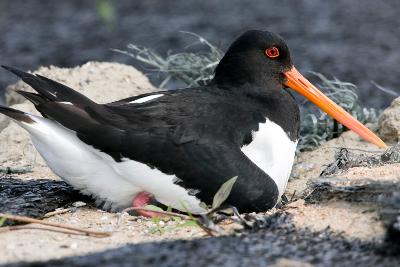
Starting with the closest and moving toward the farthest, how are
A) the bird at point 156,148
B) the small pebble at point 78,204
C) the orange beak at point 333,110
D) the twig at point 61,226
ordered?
the twig at point 61,226, the bird at point 156,148, the small pebble at point 78,204, the orange beak at point 333,110

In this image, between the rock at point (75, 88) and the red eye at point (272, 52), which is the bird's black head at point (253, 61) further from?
the rock at point (75, 88)

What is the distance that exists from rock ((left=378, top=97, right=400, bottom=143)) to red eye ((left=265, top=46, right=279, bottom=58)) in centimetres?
127

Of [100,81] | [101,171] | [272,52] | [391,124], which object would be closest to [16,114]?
[101,171]

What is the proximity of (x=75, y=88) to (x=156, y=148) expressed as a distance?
2.72 meters

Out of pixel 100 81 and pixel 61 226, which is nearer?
pixel 61 226

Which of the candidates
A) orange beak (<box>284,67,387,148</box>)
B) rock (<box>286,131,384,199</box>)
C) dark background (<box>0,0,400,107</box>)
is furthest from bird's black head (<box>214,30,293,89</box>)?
dark background (<box>0,0,400,107</box>)

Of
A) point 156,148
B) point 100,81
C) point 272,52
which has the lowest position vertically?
point 156,148

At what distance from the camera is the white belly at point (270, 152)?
558 centimetres

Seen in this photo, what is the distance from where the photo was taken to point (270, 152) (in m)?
5.62

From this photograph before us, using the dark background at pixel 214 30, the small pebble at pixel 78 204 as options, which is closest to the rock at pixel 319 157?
the small pebble at pixel 78 204

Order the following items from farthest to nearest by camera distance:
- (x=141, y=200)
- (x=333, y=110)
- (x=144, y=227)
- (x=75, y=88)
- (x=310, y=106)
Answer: (x=310, y=106)
(x=75, y=88)
(x=333, y=110)
(x=141, y=200)
(x=144, y=227)

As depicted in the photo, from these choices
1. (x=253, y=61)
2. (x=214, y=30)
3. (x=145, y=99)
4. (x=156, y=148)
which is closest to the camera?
(x=156, y=148)

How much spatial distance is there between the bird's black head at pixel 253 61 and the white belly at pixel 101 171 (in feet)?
3.72

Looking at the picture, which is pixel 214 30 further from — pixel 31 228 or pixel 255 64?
pixel 31 228
